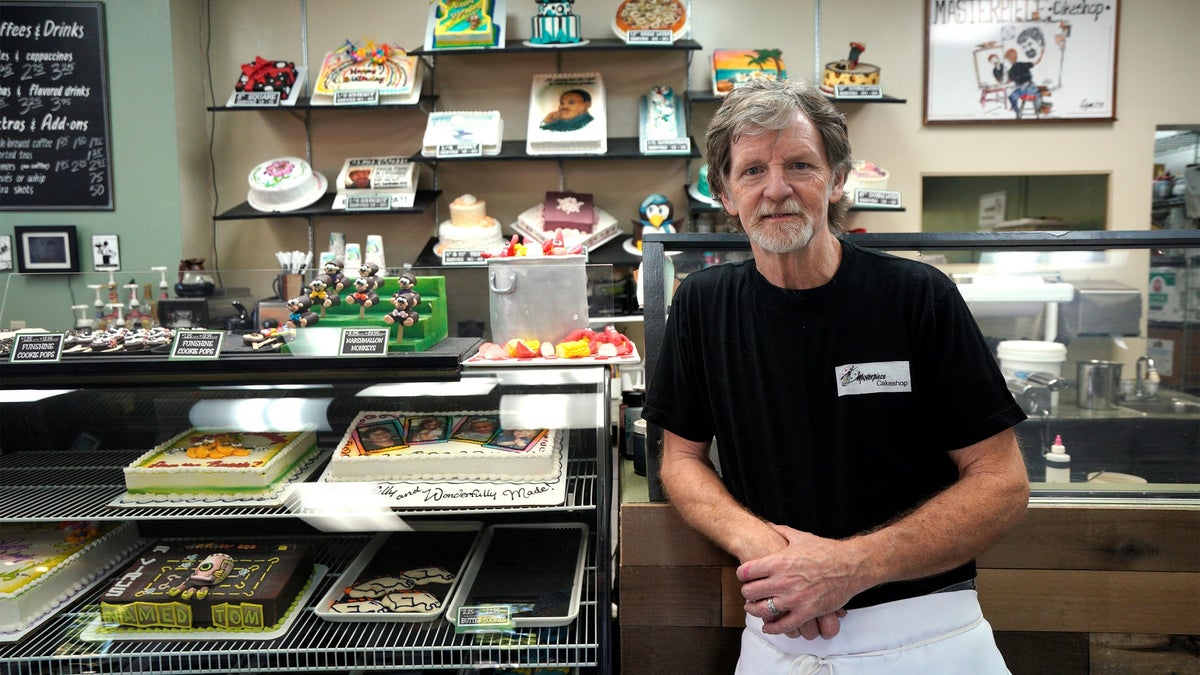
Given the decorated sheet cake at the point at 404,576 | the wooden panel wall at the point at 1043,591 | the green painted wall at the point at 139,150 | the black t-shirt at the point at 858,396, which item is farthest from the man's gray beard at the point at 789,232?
the green painted wall at the point at 139,150

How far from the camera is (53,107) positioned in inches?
156

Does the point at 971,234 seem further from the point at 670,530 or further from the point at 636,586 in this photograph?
the point at 636,586

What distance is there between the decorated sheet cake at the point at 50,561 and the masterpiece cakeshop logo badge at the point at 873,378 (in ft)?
5.91

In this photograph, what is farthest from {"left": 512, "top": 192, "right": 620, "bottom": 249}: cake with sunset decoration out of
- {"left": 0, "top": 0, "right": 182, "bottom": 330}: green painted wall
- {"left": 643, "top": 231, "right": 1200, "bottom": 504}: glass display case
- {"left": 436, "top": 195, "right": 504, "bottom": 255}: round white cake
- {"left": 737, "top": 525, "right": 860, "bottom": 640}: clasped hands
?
{"left": 737, "top": 525, "right": 860, "bottom": 640}: clasped hands

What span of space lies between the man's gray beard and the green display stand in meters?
0.82

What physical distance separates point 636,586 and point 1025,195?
6140 millimetres

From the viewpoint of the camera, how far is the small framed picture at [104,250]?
402 centimetres

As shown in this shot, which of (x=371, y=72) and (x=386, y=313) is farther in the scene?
(x=371, y=72)

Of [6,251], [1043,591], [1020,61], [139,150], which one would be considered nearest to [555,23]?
[139,150]

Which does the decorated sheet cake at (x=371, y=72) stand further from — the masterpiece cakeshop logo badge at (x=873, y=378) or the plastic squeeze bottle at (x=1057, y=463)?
the plastic squeeze bottle at (x=1057, y=463)

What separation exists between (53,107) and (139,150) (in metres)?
0.42

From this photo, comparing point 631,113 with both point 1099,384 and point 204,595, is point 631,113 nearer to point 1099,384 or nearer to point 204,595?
point 1099,384

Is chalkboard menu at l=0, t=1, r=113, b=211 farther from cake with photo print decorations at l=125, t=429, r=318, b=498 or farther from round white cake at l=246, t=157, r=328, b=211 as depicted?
cake with photo print decorations at l=125, t=429, r=318, b=498

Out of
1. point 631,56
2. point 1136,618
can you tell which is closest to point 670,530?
point 1136,618
